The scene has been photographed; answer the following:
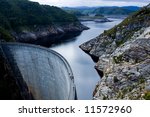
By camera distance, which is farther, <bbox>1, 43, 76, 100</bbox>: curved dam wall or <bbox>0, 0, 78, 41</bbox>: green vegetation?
<bbox>0, 0, 78, 41</bbox>: green vegetation

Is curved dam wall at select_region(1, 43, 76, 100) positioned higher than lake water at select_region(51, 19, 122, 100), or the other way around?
curved dam wall at select_region(1, 43, 76, 100)

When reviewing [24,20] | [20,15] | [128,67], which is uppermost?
[128,67]

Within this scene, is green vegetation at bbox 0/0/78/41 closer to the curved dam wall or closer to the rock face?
the rock face

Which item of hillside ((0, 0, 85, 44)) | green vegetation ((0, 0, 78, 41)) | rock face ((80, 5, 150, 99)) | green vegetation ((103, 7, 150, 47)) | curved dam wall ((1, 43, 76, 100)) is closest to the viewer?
rock face ((80, 5, 150, 99))

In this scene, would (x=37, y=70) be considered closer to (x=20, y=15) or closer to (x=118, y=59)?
(x=118, y=59)

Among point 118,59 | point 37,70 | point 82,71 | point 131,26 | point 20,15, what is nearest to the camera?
point 37,70

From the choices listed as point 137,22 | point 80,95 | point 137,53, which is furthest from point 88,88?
point 137,22

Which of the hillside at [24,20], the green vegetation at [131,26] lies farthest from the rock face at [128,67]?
the hillside at [24,20]

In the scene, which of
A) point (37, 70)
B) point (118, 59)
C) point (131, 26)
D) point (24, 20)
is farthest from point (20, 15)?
point (37, 70)

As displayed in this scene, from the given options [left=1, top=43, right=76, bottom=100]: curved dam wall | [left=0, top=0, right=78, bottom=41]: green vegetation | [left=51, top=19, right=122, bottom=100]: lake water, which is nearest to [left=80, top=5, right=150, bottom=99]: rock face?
[left=51, top=19, right=122, bottom=100]: lake water
